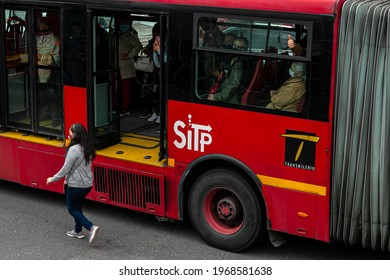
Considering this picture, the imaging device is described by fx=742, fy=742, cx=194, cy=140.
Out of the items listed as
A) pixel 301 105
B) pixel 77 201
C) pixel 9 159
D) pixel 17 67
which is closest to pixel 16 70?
pixel 17 67

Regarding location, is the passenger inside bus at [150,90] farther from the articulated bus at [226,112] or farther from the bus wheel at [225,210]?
the bus wheel at [225,210]

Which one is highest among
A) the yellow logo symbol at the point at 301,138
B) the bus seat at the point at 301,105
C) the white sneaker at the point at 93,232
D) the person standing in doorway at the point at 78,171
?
the bus seat at the point at 301,105

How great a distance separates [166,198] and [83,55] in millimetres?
2029

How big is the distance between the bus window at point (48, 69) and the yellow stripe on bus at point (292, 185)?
305 cm

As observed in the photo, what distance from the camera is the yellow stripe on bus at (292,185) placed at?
750 centimetres

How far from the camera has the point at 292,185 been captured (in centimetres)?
767

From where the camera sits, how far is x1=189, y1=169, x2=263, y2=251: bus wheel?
8.10 meters

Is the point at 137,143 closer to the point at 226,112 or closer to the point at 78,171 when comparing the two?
the point at 78,171

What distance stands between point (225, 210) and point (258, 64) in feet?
5.70

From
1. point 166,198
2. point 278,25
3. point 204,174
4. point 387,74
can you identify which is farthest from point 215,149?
point 387,74

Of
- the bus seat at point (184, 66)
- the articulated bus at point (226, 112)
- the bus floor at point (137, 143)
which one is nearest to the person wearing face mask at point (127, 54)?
the bus floor at point (137, 143)

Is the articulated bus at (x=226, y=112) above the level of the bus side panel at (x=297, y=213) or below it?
above

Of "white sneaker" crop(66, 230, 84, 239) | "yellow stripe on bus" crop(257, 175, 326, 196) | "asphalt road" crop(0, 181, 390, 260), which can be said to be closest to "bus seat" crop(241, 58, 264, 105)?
"yellow stripe on bus" crop(257, 175, 326, 196)

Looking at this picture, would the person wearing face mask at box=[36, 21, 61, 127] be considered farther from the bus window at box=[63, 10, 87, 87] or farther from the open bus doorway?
the open bus doorway
